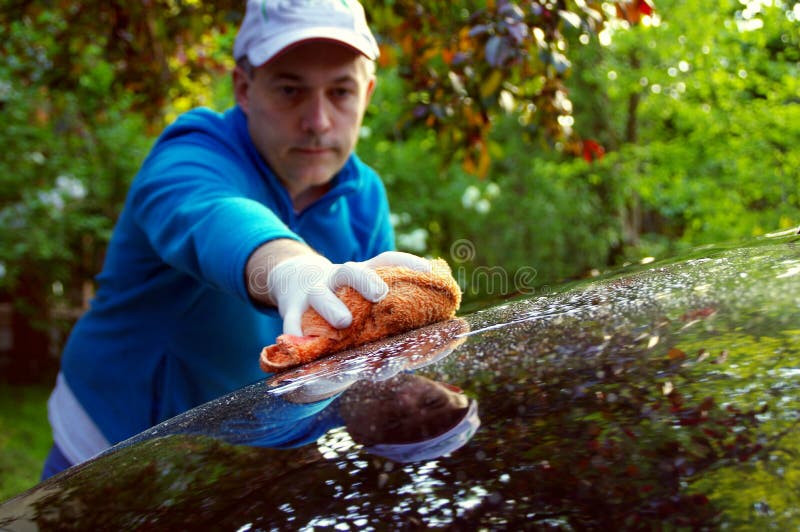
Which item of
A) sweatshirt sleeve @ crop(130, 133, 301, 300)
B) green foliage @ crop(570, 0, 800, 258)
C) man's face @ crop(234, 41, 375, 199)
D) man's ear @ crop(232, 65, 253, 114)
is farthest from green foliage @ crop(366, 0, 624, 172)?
green foliage @ crop(570, 0, 800, 258)

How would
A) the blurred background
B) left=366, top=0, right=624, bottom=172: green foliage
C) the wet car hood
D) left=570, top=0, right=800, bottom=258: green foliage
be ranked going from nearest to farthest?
the wet car hood, left=366, top=0, right=624, bottom=172: green foliage, the blurred background, left=570, top=0, right=800, bottom=258: green foliage

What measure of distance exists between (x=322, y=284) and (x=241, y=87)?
1272mm

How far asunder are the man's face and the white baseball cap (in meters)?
0.05

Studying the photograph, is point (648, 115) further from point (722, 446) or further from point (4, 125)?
point (722, 446)

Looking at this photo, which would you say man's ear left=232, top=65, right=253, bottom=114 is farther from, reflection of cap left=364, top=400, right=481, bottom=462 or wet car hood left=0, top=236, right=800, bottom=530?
reflection of cap left=364, top=400, right=481, bottom=462

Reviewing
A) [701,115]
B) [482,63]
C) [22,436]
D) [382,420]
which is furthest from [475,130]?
[22,436]

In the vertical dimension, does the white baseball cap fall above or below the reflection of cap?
above

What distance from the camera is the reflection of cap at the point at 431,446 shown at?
813 millimetres

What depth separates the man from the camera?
2.12m

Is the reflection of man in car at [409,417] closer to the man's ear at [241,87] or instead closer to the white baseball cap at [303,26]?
the white baseball cap at [303,26]

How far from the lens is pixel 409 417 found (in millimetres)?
883

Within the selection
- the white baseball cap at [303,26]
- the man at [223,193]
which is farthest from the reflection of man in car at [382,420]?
the white baseball cap at [303,26]

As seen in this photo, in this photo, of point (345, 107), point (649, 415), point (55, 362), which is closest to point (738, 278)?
point (649, 415)

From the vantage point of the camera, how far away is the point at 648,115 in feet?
33.2
